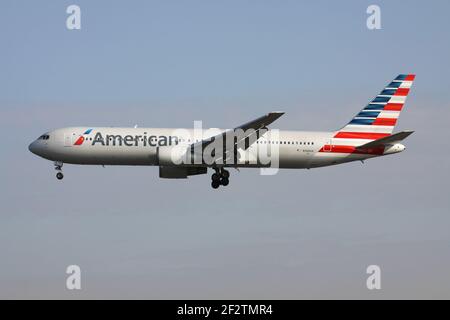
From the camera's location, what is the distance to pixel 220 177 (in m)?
72.9

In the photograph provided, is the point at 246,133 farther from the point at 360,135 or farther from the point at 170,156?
the point at 360,135

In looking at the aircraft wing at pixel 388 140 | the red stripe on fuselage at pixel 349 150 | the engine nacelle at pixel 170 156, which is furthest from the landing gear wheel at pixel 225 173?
the aircraft wing at pixel 388 140

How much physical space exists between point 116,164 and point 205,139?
626 centimetres

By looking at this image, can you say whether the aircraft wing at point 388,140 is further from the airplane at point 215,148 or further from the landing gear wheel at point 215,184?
the landing gear wheel at point 215,184

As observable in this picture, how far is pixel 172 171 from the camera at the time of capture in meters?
73.4

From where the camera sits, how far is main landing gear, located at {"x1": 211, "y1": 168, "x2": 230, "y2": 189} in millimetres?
72812

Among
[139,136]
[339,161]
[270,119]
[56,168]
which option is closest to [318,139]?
[339,161]

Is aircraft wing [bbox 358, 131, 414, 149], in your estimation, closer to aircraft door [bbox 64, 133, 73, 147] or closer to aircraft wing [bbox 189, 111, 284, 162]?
aircraft wing [bbox 189, 111, 284, 162]

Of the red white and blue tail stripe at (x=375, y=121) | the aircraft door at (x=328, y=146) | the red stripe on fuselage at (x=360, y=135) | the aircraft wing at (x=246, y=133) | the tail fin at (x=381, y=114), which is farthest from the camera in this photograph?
the tail fin at (x=381, y=114)

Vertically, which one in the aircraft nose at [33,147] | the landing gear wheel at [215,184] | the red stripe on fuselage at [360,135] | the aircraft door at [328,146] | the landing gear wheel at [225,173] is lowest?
the landing gear wheel at [215,184]

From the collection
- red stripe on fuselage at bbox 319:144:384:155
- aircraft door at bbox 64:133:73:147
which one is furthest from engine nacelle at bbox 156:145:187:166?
red stripe on fuselage at bbox 319:144:384:155

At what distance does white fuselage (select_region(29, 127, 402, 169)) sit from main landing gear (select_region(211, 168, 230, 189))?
1.09 meters

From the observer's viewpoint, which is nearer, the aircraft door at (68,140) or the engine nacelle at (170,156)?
the engine nacelle at (170,156)

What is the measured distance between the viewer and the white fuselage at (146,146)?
70.6 m
